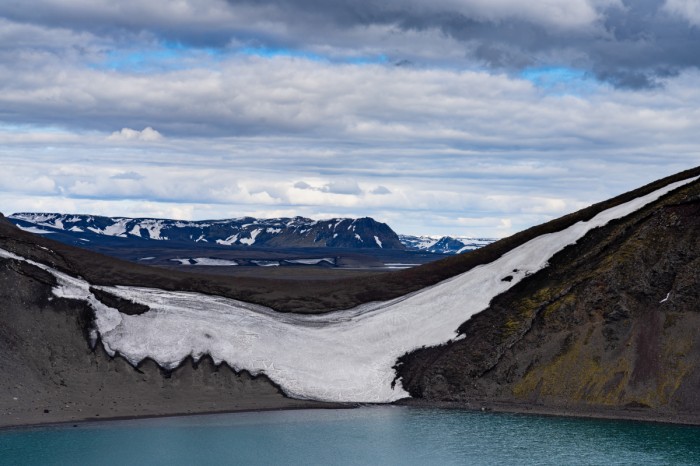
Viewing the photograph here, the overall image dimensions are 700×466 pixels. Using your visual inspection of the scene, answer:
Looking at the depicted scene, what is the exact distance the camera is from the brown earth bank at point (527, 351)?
250ft

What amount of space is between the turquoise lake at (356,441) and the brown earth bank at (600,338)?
3.18 m

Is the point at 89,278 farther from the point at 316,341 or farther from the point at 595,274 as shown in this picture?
the point at 595,274

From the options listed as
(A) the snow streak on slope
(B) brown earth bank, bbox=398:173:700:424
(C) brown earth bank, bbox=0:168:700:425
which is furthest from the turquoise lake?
(A) the snow streak on slope

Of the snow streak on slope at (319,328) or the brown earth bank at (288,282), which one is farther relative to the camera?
the brown earth bank at (288,282)

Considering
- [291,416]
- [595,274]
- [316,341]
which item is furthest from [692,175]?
[291,416]

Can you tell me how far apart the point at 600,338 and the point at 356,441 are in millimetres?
24537

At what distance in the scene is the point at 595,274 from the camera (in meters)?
84.9

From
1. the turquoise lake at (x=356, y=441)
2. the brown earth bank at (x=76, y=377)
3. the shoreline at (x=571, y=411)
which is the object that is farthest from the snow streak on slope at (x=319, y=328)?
the turquoise lake at (x=356, y=441)

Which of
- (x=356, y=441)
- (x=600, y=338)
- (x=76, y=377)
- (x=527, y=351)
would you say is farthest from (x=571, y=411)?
(x=76, y=377)

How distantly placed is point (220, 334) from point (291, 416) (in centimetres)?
1454

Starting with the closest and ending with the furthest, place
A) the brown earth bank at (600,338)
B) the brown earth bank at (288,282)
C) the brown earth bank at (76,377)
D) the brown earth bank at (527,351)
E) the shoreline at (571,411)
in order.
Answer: the shoreline at (571,411) → the brown earth bank at (600,338) → the brown earth bank at (527,351) → the brown earth bank at (76,377) → the brown earth bank at (288,282)

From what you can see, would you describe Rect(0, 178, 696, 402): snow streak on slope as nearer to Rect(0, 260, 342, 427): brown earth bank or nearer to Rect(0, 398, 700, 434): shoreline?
Rect(0, 260, 342, 427): brown earth bank

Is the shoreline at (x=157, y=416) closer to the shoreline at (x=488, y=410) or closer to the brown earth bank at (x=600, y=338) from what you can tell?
the shoreline at (x=488, y=410)

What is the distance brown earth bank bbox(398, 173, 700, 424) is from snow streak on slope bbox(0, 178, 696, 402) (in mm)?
→ 2970
